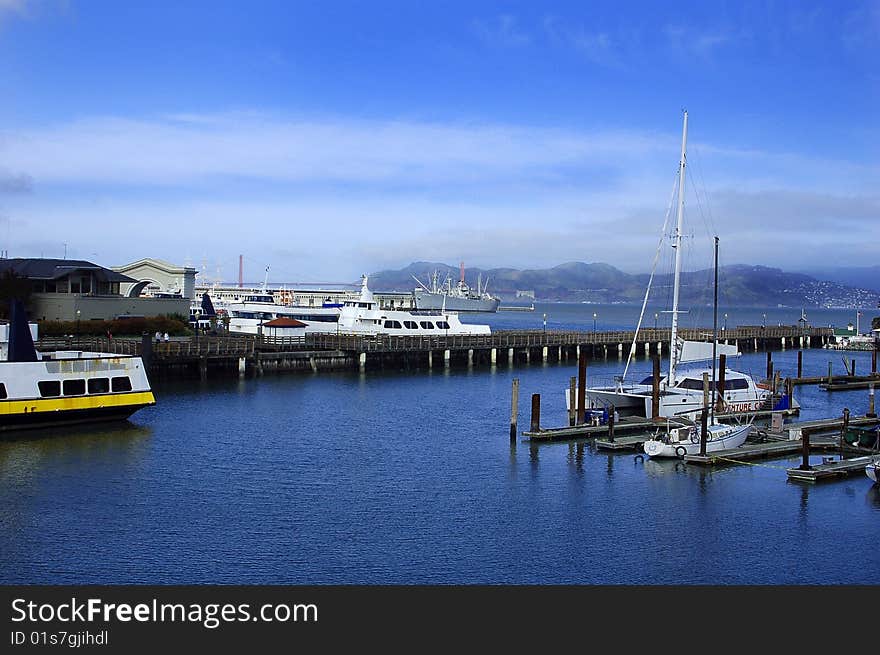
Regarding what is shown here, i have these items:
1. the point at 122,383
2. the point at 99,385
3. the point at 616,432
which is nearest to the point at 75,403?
the point at 99,385

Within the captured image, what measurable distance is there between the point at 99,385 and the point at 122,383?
94 cm

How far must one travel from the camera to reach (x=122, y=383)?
3912cm

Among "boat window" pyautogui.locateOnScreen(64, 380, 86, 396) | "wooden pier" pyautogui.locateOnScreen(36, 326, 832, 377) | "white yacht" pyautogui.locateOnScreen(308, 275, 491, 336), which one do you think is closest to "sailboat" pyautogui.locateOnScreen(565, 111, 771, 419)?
"wooden pier" pyautogui.locateOnScreen(36, 326, 832, 377)

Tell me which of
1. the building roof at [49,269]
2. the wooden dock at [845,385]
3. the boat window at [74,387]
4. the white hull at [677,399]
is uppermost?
the building roof at [49,269]

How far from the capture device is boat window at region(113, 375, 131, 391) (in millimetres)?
38938

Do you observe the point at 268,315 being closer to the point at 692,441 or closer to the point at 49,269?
the point at 49,269

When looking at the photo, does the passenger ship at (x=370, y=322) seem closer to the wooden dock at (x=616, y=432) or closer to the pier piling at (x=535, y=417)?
the wooden dock at (x=616, y=432)

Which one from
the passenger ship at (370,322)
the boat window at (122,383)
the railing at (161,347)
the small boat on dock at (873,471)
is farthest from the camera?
the passenger ship at (370,322)

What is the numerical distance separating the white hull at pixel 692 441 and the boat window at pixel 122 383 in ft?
68.5

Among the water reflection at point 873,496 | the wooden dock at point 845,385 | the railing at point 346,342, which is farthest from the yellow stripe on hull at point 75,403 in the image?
the wooden dock at point 845,385

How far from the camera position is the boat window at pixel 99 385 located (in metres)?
38.3

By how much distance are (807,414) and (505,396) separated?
16.0 metres
